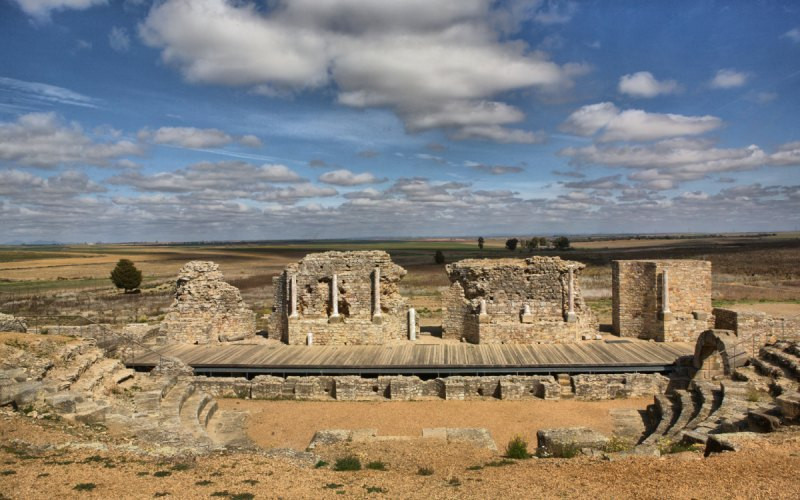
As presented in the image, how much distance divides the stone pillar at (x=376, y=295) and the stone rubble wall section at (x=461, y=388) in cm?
396

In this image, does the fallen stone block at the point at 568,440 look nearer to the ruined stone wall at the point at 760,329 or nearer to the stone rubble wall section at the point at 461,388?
the stone rubble wall section at the point at 461,388

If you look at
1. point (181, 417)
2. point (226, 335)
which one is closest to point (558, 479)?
point (181, 417)

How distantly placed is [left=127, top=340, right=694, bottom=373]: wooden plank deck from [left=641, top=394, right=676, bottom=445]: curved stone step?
244cm

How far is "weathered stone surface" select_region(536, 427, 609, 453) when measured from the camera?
11.1 m

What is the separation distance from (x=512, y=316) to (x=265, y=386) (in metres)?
10.7

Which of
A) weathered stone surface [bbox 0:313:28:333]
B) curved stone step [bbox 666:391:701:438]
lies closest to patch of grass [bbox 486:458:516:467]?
curved stone step [bbox 666:391:701:438]

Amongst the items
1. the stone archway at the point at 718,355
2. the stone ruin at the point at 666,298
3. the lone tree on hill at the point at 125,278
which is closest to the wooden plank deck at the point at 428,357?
the stone ruin at the point at 666,298

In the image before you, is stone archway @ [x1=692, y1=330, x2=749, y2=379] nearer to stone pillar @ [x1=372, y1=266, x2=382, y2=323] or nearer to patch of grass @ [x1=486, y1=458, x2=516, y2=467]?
patch of grass @ [x1=486, y1=458, x2=516, y2=467]

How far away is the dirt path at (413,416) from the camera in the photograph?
1376 centimetres

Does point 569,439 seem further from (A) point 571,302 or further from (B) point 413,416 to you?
(A) point 571,302

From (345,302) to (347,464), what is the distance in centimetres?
1140

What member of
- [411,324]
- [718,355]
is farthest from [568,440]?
[411,324]

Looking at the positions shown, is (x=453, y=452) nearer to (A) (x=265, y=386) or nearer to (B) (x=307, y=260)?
(A) (x=265, y=386)

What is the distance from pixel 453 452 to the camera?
1095cm
